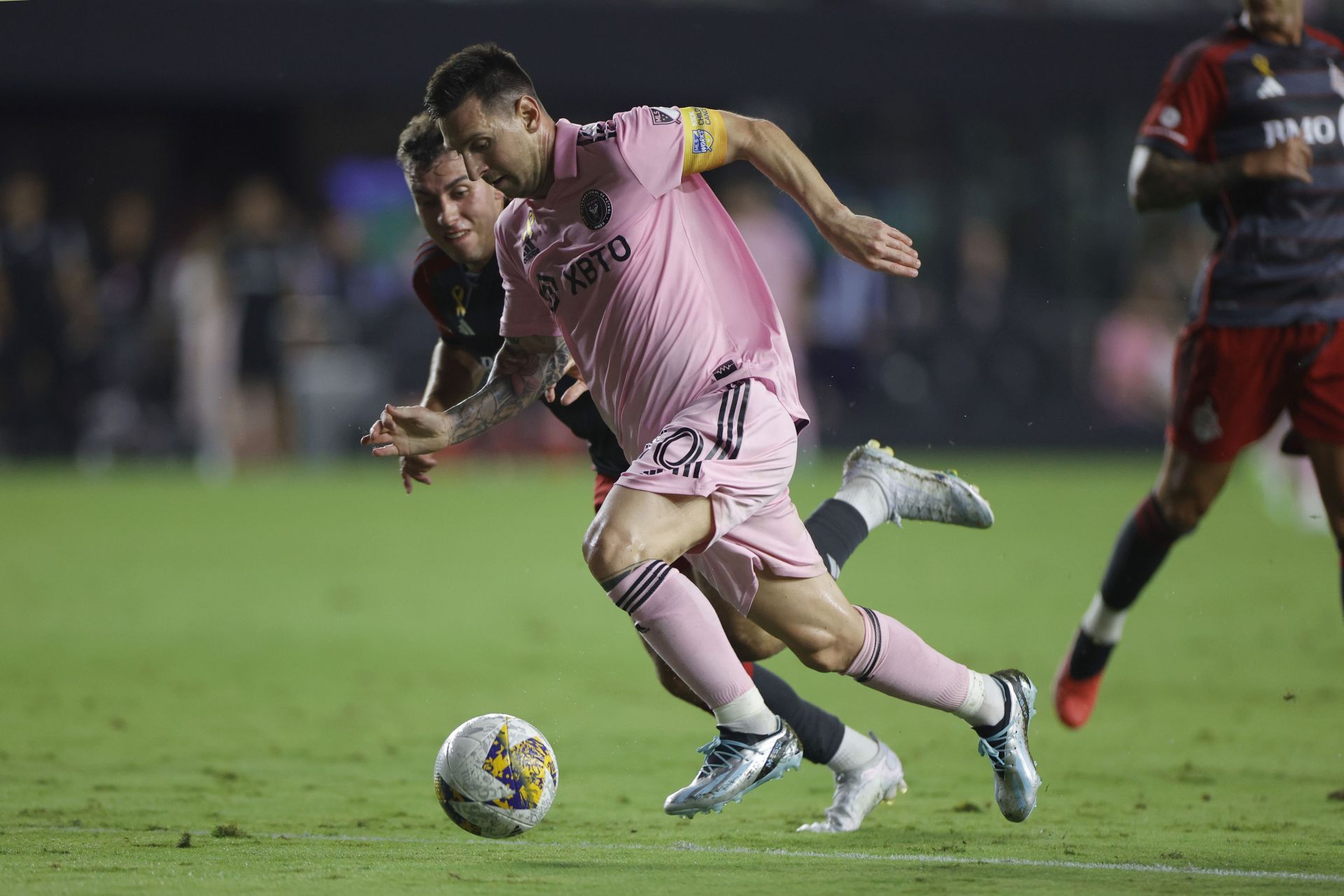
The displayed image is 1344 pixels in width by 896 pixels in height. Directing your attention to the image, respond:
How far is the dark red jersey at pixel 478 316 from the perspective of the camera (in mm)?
5383

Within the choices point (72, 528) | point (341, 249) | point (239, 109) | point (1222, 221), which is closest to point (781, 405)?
point (1222, 221)

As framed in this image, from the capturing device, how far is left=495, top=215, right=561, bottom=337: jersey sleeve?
15.8 ft

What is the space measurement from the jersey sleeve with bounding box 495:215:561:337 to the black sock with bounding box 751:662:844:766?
4.05ft

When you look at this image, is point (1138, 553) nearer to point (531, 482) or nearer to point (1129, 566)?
point (1129, 566)

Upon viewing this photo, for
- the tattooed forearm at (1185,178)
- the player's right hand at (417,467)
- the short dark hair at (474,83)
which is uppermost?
the short dark hair at (474,83)

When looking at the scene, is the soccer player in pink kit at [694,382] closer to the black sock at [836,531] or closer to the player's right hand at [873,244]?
the player's right hand at [873,244]

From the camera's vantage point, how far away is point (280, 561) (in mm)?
11586

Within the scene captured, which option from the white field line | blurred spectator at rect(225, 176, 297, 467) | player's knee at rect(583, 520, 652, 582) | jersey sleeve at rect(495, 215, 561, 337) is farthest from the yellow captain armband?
blurred spectator at rect(225, 176, 297, 467)

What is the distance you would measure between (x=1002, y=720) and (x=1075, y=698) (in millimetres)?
1611

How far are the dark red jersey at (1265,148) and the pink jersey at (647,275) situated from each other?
202cm

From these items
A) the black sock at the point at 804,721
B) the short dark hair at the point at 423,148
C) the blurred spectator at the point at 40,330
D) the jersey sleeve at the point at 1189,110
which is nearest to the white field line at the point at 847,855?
the black sock at the point at 804,721

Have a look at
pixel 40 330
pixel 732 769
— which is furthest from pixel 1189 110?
pixel 40 330

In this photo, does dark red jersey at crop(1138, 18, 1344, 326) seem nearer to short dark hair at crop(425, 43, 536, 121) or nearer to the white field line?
the white field line

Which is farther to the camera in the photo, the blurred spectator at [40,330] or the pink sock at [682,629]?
the blurred spectator at [40,330]
